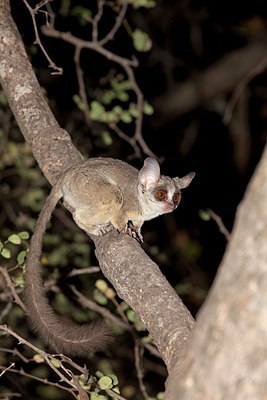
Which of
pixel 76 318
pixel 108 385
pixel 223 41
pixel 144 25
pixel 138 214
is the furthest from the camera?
pixel 223 41

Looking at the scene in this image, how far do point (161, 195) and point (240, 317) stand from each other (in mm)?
2468

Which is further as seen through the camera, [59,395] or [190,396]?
[59,395]

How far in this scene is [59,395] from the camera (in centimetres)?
579

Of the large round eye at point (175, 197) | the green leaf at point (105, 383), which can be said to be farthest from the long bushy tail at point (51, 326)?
the large round eye at point (175, 197)

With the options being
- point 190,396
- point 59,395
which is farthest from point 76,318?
point 190,396

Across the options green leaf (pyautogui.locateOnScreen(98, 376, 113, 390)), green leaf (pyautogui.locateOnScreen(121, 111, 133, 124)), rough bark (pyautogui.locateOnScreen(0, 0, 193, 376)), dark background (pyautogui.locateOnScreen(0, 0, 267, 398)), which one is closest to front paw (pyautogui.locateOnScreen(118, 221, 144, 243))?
rough bark (pyautogui.locateOnScreen(0, 0, 193, 376))

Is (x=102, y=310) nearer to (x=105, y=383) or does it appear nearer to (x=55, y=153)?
(x=55, y=153)

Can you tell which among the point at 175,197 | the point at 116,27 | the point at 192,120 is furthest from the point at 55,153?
the point at 192,120

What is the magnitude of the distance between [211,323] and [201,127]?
8274 millimetres

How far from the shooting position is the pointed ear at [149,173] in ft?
12.2

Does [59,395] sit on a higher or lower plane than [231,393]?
lower

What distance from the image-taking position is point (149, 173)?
3807mm

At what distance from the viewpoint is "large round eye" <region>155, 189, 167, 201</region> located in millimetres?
3844

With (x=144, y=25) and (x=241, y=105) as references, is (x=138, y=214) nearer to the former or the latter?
(x=144, y=25)
